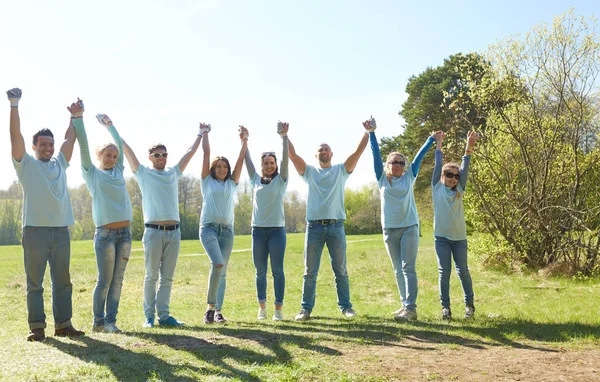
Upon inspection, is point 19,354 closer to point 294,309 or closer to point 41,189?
point 41,189

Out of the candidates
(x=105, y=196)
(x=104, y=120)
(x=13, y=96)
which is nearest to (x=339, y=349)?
(x=105, y=196)

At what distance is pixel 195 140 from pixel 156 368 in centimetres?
387

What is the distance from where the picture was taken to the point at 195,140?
814 centimetres

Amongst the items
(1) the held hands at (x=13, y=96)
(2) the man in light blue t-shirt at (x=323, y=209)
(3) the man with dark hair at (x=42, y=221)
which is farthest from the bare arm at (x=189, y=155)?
(1) the held hands at (x=13, y=96)

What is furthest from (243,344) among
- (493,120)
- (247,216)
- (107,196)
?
(247,216)

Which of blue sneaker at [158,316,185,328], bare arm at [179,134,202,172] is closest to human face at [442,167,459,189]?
bare arm at [179,134,202,172]

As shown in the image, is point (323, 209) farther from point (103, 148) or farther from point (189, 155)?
point (103, 148)

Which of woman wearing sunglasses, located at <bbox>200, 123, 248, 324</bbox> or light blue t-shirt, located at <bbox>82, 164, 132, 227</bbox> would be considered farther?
woman wearing sunglasses, located at <bbox>200, 123, 248, 324</bbox>

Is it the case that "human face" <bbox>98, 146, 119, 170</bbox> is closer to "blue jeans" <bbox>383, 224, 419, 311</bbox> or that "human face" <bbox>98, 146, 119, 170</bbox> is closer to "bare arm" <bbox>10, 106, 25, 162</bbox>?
"bare arm" <bbox>10, 106, 25, 162</bbox>

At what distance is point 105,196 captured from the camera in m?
6.89

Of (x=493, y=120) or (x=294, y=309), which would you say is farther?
(x=493, y=120)

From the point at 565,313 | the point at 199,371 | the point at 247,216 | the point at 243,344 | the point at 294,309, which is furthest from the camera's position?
the point at 247,216

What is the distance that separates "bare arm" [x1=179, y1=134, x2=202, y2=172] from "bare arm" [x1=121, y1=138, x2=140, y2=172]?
62cm

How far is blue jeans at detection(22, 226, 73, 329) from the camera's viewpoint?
6281mm
